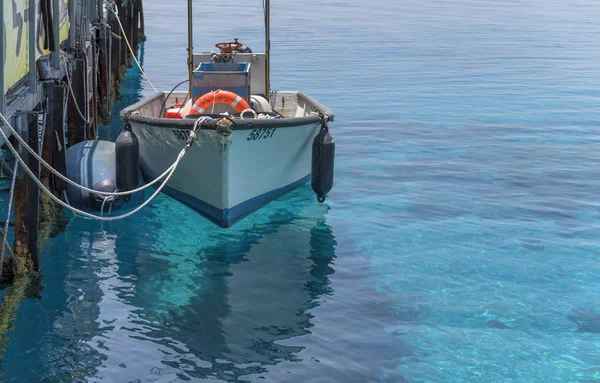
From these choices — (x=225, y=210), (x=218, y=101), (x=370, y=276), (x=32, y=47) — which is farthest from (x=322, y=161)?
(x=32, y=47)

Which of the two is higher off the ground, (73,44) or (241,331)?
(73,44)

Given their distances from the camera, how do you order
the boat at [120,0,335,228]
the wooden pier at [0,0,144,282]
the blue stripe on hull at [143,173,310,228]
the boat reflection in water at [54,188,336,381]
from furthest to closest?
the blue stripe on hull at [143,173,310,228] < the boat at [120,0,335,228] < the wooden pier at [0,0,144,282] < the boat reflection in water at [54,188,336,381]

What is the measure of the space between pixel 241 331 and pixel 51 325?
225 centimetres

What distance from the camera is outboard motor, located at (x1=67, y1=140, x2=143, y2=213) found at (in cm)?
1361

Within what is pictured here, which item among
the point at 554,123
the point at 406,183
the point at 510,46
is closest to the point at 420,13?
the point at 510,46

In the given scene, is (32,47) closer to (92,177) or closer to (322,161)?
(92,177)

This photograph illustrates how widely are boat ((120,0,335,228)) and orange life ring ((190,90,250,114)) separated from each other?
0.02m

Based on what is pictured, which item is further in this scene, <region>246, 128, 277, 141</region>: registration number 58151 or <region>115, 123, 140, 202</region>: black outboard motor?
<region>115, 123, 140, 202</region>: black outboard motor

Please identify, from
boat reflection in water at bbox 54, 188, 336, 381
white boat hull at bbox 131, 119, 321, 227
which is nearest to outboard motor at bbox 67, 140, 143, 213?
boat reflection in water at bbox 54, 188, 336, 381

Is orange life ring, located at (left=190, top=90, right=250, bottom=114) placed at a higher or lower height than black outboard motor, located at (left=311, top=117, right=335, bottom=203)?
higher

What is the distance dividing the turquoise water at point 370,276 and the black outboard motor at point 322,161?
2.85 feet

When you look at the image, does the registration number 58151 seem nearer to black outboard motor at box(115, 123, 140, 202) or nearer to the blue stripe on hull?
the blue stripe on hull

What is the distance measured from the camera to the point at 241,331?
33.5 feet

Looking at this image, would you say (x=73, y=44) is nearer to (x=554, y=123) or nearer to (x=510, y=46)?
(x=554, y=123)
